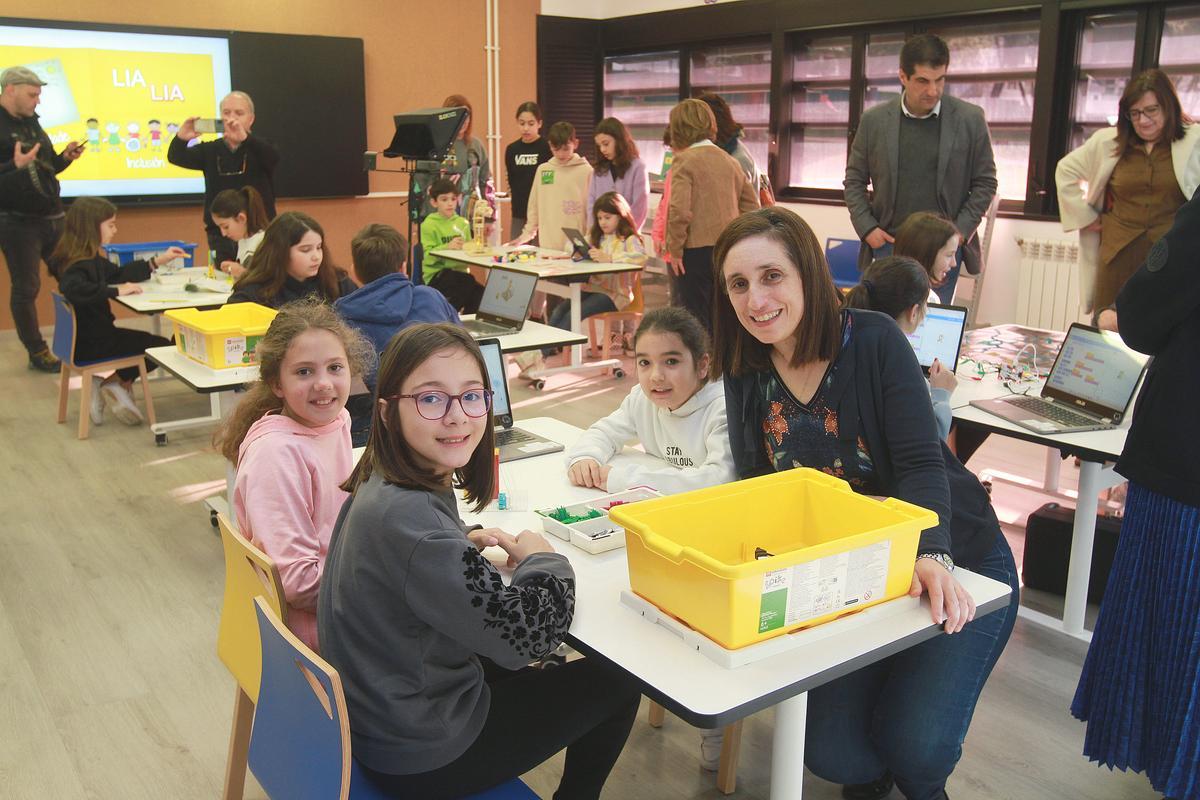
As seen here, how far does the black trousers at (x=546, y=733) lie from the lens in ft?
5.21

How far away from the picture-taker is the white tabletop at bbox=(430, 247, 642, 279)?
6.04 meters

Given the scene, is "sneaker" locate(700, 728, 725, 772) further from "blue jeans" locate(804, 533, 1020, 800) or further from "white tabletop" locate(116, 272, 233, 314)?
"white tabletop" locate(116, 272, 233, 314)

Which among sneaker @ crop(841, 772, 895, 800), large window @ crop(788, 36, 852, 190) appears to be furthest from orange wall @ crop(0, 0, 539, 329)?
sneaker @ crop(841, 772, 895, 800)

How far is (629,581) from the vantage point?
1788 millimetres

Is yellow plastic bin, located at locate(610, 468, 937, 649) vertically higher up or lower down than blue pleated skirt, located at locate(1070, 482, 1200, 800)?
higher up

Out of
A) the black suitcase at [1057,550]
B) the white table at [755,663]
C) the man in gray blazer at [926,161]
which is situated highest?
the man in gray blazer at [926,161]

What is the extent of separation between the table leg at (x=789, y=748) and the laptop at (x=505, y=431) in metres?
1.18

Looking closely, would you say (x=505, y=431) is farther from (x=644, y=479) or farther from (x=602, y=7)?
(x=602, y=7)

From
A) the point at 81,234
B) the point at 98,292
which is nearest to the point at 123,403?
the point at 98,292

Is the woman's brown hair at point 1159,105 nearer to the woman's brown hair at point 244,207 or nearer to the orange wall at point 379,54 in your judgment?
the woman's brown hair at point 244,207

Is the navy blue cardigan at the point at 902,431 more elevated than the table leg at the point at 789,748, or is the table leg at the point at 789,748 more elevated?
the navy blue cardigan at the point at 902,431

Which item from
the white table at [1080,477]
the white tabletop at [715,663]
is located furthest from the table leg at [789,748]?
the white table at [1080,477]

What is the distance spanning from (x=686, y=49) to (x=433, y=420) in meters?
8.76

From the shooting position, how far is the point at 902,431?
6.23 feet
